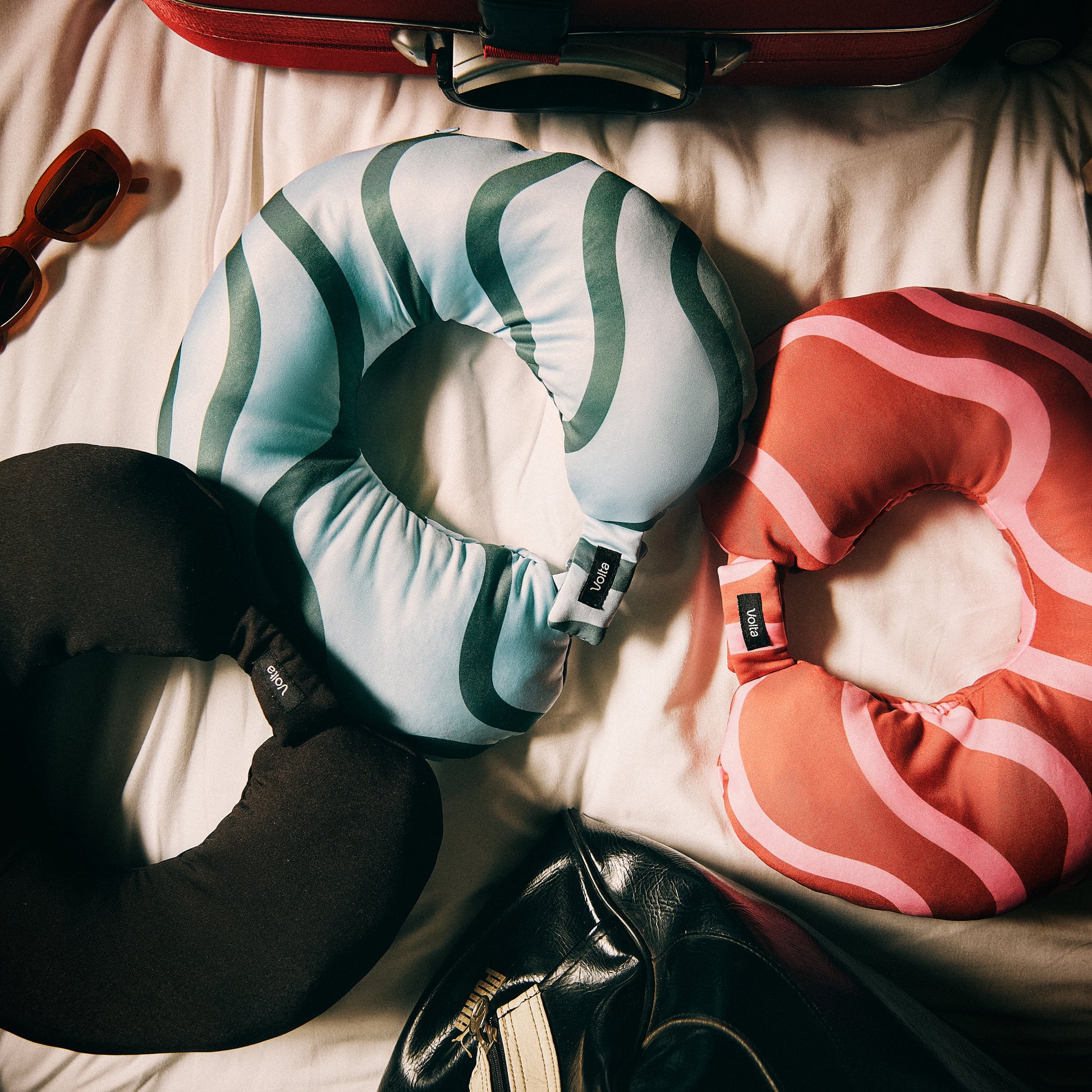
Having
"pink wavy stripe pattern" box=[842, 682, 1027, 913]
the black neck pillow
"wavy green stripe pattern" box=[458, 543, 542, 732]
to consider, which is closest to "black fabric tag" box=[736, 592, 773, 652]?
"pink wavy stripe pattern" box=[842, 682, 1027, 913]

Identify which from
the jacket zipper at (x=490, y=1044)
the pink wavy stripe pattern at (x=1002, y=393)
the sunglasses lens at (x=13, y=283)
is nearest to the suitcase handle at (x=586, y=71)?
the pink wavy stripe pattern at (x=1002, y=393)

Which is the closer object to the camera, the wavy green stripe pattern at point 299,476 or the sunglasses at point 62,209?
the wavy green stripe pattern at point 299,476

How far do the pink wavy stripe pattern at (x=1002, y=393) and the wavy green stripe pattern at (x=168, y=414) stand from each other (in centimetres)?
57

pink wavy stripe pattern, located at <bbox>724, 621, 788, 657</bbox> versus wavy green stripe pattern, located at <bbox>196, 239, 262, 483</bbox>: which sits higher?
wavy green stripe pattern, located at <bbox>196, 239, 262, 483</bbox>

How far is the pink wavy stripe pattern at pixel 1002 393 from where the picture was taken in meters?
0.63

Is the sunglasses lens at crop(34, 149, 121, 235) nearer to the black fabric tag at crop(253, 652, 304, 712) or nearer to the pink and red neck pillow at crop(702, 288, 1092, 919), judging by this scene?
the black fabric tag at crop(253, 652, 304, 712)

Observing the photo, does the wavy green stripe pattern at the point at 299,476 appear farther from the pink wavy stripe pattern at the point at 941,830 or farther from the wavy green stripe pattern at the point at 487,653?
the pink wavy stripe pattern at the point at 941,830

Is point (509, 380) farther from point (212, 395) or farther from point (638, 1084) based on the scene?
point (638, 1084)

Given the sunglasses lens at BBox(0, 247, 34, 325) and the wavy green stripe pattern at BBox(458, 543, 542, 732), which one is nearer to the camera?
the wavy green stripe pattern at BBox(458, 543, 542, 732)

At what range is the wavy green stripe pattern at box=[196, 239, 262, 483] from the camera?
61cm

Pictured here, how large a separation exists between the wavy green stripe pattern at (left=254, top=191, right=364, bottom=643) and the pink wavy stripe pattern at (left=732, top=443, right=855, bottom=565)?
1.27 ft

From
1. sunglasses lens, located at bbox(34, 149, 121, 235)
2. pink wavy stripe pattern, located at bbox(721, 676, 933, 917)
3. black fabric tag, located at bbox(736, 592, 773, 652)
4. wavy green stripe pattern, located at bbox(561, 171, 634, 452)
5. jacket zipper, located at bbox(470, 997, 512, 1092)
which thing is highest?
sunglasses lens, located at bbox(34, 149, 121, 235)

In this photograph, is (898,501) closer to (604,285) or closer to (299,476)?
(604,285)

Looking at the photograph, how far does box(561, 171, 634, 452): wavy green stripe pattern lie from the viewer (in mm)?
587
